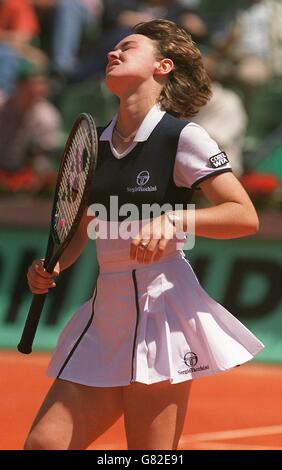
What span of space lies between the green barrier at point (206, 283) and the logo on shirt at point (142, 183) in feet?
15.7

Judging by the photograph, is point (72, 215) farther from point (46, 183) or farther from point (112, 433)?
point (46, 183)

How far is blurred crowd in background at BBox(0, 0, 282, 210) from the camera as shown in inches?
398

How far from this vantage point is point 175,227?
11.7 ft

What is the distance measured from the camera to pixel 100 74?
39.0ft

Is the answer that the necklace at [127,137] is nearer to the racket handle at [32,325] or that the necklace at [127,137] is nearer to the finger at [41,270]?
the finger at [41,270]

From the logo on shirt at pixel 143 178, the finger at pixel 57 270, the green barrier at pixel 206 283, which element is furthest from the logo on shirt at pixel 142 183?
the green barrier at pixel 206 283

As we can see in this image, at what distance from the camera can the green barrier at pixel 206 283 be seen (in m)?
8.48

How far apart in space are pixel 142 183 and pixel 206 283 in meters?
4.93

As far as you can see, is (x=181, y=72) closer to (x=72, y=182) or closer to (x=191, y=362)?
(x=72, y=182)

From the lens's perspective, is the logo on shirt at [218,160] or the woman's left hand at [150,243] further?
the logo on shirt at [218,160]

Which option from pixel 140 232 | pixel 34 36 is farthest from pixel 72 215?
pixel 34 36

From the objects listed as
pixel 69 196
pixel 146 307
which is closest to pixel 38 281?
pixel 69 196

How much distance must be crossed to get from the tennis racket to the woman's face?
16cm

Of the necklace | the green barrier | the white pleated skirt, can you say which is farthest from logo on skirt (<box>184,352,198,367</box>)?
the green barrier
